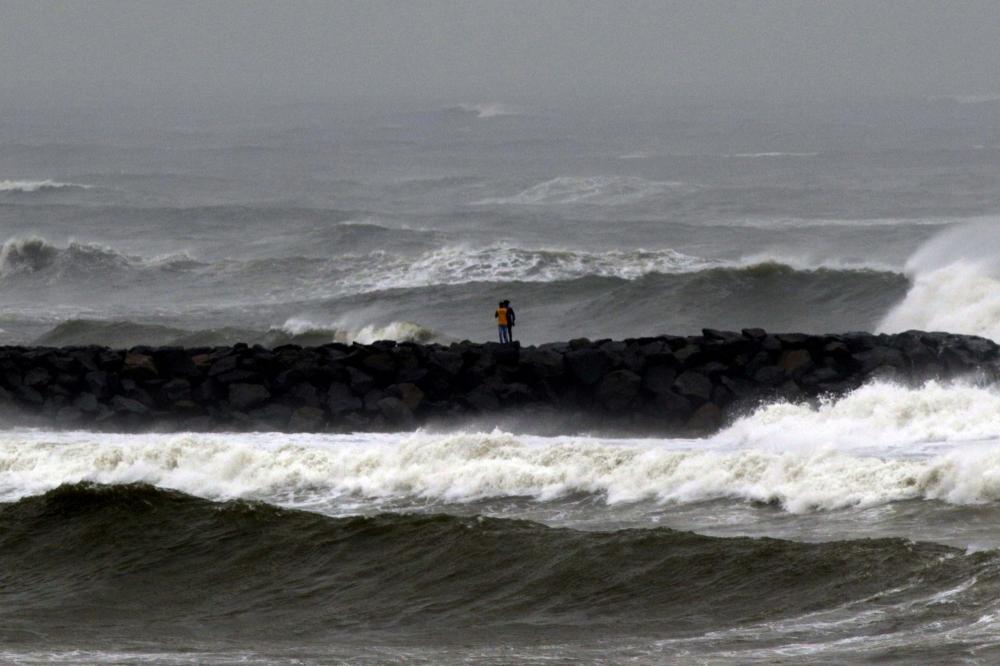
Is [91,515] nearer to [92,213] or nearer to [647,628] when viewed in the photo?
[647,628]

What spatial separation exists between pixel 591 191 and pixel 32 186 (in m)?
20.9

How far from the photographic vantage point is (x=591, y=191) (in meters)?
54.2

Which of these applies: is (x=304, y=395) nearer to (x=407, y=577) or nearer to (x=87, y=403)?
(x=87, y=403)

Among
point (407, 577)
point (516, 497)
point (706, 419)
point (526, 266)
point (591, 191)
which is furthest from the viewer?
point (591, 191)

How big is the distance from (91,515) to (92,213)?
3623 centimetres

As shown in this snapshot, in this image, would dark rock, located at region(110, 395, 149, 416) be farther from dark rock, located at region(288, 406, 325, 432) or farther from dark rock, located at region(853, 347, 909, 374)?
dark rock, located at region(853, 347, 909, 374)

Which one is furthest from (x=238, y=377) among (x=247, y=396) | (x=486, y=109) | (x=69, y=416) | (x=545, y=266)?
(x=486, y=109)

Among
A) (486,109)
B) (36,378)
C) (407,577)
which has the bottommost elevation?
(407,577)

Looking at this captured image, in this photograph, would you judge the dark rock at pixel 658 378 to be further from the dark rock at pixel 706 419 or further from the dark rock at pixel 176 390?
the dark rock at pixel 176 390

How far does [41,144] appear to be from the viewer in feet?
280

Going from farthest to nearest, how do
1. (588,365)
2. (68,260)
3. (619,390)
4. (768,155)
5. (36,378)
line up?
1. (768,155)
2. (68,260)
3. (36,378)
4. (588,365)
5. (619,390)

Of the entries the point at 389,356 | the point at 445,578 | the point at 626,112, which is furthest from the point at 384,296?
the point at 626,112

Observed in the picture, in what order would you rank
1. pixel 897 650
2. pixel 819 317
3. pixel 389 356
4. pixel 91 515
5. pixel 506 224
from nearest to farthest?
pixel 897 650 < pixel 91 515 < pixel 389 356 < pixel 819 317 < pixel 506 224

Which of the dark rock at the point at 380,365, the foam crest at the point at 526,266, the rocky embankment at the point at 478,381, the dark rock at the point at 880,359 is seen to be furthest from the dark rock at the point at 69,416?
the foam crest at the point at 526,266
